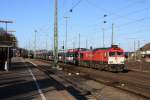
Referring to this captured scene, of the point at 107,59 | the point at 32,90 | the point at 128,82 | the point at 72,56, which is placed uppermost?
the point at 72,56

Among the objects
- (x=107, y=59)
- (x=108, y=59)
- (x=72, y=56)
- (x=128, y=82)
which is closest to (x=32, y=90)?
(x=128, y=82)

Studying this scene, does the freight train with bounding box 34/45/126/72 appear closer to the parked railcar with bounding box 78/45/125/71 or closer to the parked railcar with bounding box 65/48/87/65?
the parked railcar with bounding box 78/45/125/71

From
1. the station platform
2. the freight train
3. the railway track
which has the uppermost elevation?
the freight train

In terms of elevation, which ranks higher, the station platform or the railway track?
the station platform

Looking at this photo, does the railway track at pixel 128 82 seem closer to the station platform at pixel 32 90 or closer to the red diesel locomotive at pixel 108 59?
the station platform at pixel 32 90

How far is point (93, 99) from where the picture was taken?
53.7ft

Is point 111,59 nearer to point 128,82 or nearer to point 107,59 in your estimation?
point 107,59

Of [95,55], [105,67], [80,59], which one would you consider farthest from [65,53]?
[105,67]

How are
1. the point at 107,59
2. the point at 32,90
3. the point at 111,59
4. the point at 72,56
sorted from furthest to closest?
the point at 72,56 < the point at 107,59 < the point at 111,59 < the point at 32,90

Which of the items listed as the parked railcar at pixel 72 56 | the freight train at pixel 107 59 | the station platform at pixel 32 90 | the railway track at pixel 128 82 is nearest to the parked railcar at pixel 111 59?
the freight train at pixel 107 59

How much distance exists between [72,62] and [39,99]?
196ft

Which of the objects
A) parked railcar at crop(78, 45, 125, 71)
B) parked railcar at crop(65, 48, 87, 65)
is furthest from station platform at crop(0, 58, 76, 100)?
parked railcar at crop(65, 48, 87, 65)

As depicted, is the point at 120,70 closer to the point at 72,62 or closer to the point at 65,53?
the point at 72,62

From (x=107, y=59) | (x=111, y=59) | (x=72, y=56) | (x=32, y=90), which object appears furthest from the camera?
(x=72, y=56)
